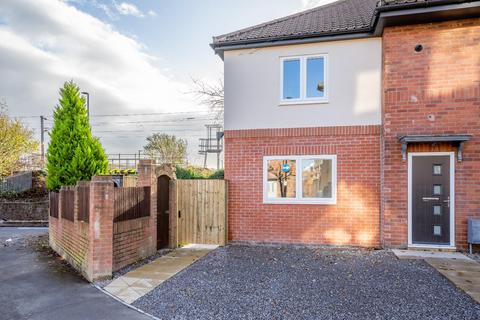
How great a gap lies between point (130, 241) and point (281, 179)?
4.36 m

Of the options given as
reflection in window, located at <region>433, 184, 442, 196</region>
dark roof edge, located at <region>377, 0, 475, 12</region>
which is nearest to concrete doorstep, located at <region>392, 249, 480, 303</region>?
reflection in window, located at <region>433, 184, 442, 196</region>

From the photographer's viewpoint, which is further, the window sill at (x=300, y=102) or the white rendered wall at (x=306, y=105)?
the window sill at (x=300, y=102)

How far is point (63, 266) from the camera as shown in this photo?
7.14 metres

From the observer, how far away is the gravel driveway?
443 cm

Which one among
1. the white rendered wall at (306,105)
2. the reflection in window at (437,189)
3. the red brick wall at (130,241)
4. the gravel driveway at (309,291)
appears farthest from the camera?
the white rendered wall at (306,105)

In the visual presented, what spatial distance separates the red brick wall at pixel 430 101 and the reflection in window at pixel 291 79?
226 centimetres

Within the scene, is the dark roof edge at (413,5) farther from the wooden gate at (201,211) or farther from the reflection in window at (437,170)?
the wooden gate at (201,211)

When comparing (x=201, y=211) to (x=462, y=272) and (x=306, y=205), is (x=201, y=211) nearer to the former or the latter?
(x=306, y=205)

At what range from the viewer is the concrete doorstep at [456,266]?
5.49 meters

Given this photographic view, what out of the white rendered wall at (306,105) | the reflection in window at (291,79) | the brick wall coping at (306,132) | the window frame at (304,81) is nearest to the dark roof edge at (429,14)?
the white rendered wall at (306,105)

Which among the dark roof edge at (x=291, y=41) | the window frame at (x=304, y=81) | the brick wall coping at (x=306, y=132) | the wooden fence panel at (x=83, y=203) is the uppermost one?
the dark roof edge at (x=291, y=41)

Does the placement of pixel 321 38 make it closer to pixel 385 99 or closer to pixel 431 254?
pixel 385 99

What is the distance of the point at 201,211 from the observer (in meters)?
9.28

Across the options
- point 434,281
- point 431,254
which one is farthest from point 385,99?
point 434,281
